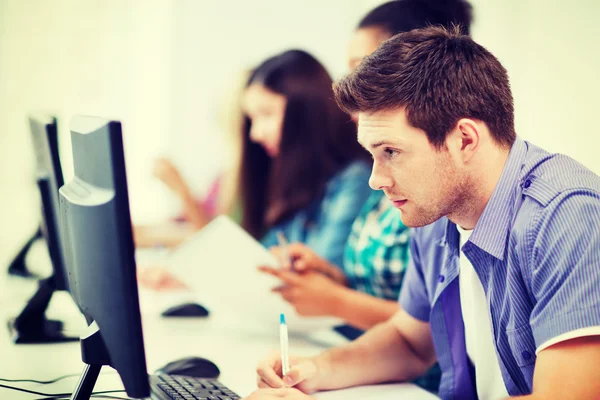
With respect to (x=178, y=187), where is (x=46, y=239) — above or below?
above

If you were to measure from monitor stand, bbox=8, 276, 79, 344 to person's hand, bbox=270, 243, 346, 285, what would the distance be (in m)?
0.52

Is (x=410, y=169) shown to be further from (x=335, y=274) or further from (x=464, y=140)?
(x=335, y=274)

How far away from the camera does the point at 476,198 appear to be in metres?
1.00

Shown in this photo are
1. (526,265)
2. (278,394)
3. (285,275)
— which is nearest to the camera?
(526,265)

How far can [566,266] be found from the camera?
0.79 metres

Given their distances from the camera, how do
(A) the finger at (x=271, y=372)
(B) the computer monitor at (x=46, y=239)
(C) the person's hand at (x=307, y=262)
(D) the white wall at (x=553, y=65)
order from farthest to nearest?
(D) the white wall at (x=553, y=65), (C) the person's hand at (x=307, y=262), (B) the computer monitor at (x=46, y=239), (A) the finger at (x=271, y=372)

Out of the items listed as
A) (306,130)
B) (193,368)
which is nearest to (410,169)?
(193,368)

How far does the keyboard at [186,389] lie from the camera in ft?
3.18

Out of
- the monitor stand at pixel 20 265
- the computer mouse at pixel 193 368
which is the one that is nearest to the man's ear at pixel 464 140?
the computer mouse at pixel 193 368

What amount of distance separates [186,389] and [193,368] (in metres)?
0.14

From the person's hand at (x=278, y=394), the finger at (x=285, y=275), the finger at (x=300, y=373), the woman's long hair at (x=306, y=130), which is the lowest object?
the finger at (x=285, y=275)

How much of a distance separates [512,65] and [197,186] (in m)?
1.80

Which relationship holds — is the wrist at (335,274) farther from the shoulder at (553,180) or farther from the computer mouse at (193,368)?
the shoulder at (553,180)

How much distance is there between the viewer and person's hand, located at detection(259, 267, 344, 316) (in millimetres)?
1492
